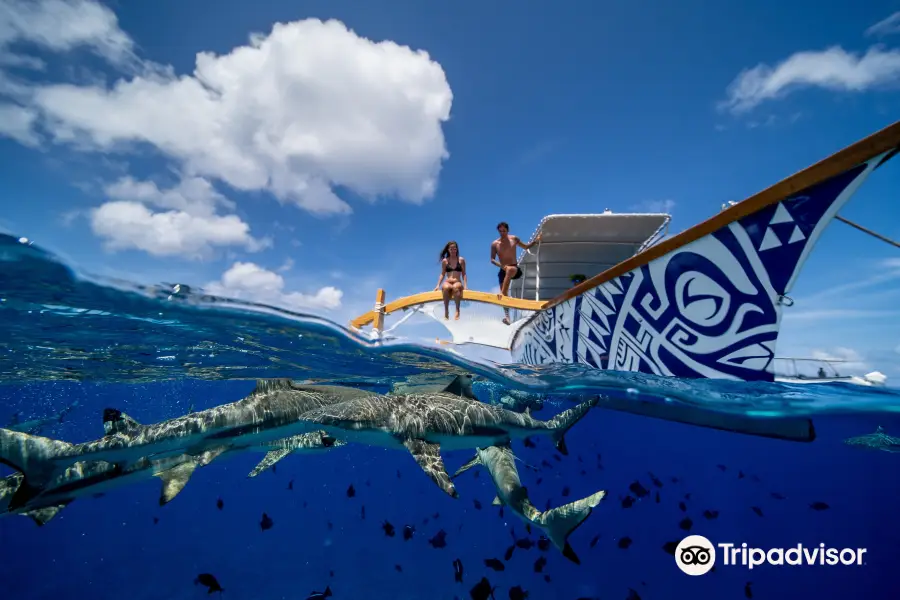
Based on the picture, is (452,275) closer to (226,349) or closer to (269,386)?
(269,386)

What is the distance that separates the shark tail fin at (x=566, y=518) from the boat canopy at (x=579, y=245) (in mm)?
7188

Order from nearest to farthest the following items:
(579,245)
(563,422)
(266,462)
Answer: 1. (563,422)
2. (266,462)
3. (579,245)

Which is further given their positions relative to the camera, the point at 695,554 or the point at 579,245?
the point at 579,245

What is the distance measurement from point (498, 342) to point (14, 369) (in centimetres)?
1580

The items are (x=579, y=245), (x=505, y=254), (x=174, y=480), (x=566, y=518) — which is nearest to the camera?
(x=566, y=518)

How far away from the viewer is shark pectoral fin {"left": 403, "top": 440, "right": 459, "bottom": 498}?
4906mm

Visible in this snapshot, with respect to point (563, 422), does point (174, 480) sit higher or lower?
lower

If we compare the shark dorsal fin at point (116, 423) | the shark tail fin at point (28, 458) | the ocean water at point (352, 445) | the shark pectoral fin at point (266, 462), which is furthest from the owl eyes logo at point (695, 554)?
the shark tail fin at point (28, 458)

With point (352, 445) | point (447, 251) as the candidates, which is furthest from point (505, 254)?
point (352, 445)

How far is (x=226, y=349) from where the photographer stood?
30.8 feet

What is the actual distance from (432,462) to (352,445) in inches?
559

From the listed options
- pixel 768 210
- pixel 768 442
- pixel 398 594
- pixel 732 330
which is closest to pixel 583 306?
pixel 732 330

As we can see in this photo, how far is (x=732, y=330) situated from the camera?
169 inches

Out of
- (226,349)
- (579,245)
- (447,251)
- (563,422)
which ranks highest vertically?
(579,245)
